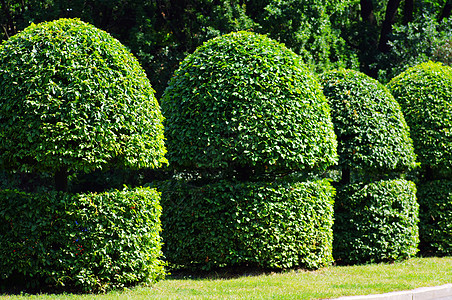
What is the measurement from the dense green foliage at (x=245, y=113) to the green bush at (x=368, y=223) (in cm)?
154

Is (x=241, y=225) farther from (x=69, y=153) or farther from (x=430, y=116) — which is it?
(x=430, y=116)

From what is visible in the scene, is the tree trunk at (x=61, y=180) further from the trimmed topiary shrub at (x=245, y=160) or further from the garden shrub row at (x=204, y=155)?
the trimmed topiary shrub at (x=245, y=160)

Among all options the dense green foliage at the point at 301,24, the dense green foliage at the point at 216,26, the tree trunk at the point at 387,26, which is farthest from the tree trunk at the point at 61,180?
the tree trunk at the point at 387,26

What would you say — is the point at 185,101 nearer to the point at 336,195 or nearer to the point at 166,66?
the point at 336,195

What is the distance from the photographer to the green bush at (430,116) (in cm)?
1209

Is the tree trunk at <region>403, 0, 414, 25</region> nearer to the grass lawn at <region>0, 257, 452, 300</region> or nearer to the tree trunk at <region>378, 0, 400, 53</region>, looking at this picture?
the tree trunk at <region>378, 0, 400, 53</region>

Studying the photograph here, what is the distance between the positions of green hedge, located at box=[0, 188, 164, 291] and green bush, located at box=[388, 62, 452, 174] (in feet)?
26.2

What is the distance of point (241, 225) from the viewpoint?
8.66 meters

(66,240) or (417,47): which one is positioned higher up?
(417,47)

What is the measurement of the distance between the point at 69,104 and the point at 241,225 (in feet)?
11.7

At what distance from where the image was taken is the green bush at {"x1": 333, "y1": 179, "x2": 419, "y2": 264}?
10.5 m

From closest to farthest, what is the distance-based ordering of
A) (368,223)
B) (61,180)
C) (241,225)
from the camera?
1. (61,180)
2. (241,225)
3. (368,223)

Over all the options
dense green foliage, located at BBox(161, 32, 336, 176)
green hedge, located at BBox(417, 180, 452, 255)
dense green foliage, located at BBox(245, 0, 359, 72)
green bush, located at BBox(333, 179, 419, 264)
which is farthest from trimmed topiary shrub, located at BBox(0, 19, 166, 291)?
dense green foliage, located at BBox(245, 0, 359, 72)

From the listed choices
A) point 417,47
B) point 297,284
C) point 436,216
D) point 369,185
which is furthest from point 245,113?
point 417,47
